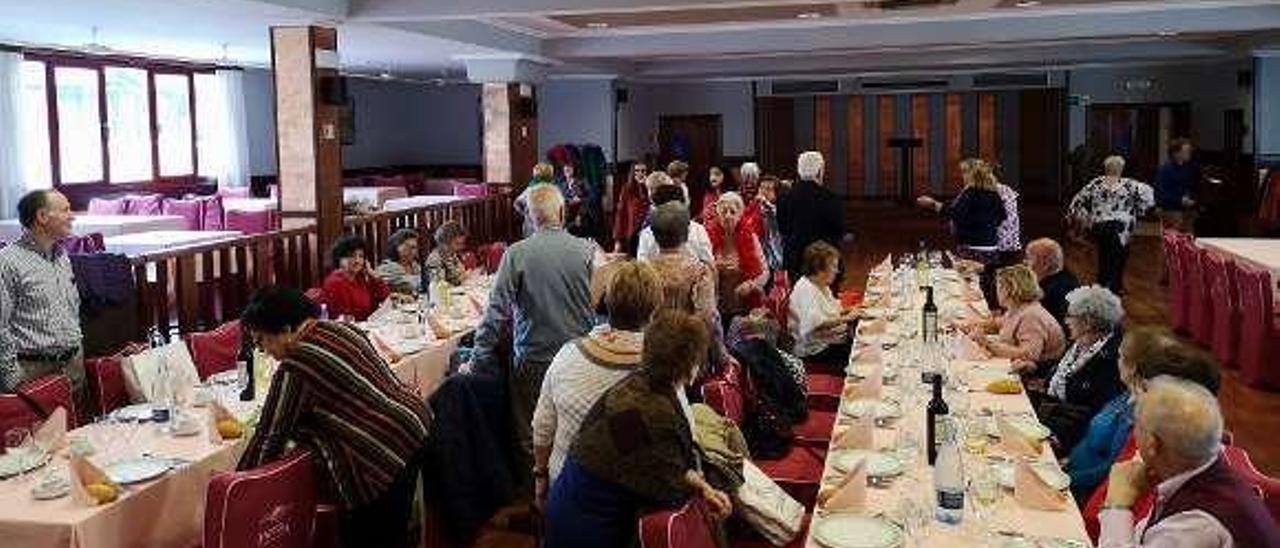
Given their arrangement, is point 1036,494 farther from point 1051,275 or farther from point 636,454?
point 1051,275

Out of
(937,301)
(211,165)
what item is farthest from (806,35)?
(211,165)

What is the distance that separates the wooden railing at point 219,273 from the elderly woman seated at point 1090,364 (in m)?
4.92

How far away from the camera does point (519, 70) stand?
1344cm

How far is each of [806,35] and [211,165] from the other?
7.73m

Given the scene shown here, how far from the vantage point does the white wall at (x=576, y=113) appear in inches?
727

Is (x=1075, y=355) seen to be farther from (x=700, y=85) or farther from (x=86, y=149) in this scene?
(x=700, y=85)

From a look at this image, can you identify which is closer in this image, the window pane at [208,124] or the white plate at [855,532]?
the white plate at [855,532]

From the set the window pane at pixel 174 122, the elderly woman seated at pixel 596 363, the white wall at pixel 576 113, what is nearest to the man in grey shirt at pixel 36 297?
the elderly woman seated at pixel 596 363

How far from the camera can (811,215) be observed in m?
8.54

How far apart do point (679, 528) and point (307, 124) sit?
652cm

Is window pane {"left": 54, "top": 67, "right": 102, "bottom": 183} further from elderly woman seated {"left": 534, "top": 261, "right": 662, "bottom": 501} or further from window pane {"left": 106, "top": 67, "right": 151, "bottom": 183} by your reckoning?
elderly woman seated {"left": 534, "top": 261, "right": 662, "bottom": 501}

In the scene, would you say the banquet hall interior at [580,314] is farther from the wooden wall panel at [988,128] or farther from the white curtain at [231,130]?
the wooden wall panel at [988,128]

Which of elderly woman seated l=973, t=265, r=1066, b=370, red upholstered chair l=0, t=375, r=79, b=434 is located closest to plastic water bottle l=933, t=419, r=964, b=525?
elderly woman seated l=973, t=265, r=1066, b=370

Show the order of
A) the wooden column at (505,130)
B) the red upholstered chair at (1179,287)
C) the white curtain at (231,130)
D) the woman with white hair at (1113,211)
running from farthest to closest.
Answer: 1. the white curtain at (231,130)
2. the wooden column at (505,130)
3. the woman with white hair at (1113,211)
4. the red upholstered chair at (1179,287)
